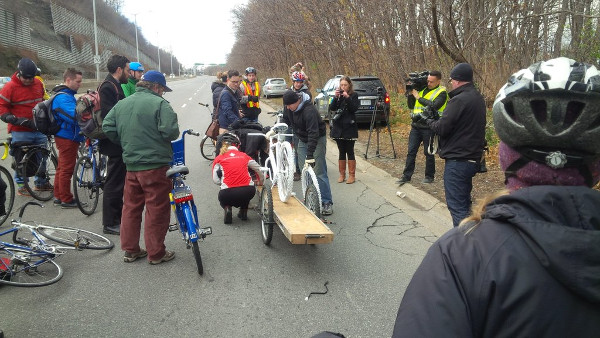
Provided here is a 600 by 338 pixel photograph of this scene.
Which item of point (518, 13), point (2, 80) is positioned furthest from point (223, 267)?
point (2, 80)

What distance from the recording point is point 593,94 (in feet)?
3.65

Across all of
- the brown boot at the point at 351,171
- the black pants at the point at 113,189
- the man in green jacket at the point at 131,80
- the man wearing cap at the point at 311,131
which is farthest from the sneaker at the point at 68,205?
the brown boot at the point at 351,171

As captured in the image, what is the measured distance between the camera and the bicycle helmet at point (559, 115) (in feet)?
3.66

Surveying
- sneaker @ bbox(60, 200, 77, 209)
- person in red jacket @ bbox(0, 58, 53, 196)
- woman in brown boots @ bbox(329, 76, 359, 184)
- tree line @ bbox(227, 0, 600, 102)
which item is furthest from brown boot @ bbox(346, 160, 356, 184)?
person in red jacket @ bbox(0, 58, 53, 196)

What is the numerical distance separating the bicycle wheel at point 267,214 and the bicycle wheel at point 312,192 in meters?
0.57

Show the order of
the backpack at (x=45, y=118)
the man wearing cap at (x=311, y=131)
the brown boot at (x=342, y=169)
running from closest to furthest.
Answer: the man wearing cap at (x=311, y=131) < the backpack at (x=45, y=118) < the brown boot at (x=342, y=169)

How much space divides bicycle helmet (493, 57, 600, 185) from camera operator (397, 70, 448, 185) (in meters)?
5.68

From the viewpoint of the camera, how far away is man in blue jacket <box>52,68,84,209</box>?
20.1 ft

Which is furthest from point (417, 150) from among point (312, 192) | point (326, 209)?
point (312, 192)

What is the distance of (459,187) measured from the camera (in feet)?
14.6

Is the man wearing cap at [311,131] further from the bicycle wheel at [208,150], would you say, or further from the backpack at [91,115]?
the bicycle wheel at [208,150]

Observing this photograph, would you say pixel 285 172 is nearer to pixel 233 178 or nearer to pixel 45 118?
pixel 233 178

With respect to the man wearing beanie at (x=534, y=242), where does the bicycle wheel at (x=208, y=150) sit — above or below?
below

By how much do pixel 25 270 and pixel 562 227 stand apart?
451cm
